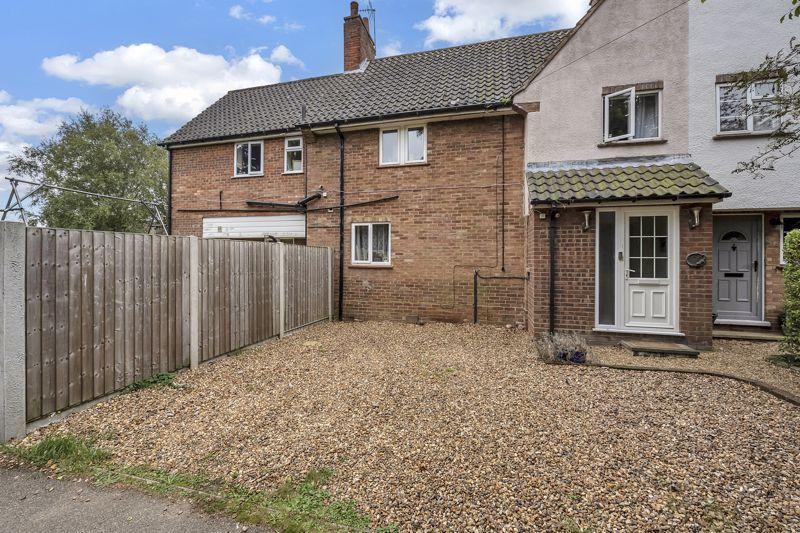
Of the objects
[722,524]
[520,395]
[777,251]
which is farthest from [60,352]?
[777,251]

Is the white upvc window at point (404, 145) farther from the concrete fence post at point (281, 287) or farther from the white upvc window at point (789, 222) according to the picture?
the white upvc window at point (789, 222)

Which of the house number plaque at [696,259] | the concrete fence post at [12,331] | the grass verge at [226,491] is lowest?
the grass verge at [226,491]

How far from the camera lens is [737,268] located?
8.24 m

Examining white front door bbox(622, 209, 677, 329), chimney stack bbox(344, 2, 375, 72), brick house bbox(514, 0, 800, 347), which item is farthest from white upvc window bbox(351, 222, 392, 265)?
chimney stack bbox(344, 2, 375, 72)

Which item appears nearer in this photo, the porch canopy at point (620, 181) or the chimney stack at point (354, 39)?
the porch canopy at point (620, 181)

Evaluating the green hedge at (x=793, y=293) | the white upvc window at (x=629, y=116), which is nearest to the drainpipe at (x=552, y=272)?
the white upvc window at (x=629, y=116)

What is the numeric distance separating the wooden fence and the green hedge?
27.8ft

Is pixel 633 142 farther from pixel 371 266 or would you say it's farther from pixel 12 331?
pixel 12 331

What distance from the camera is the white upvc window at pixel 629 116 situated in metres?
7.73

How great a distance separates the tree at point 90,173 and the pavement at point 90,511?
24.1 meters

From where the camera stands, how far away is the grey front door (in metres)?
8.08

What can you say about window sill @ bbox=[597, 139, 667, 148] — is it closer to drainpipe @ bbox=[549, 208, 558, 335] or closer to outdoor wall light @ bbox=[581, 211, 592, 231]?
outdoor wall light @ bbox=[581, 211, 592, 231]

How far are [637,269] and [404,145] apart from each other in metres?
6.21

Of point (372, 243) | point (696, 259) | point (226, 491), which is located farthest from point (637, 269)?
point (226, 491)
